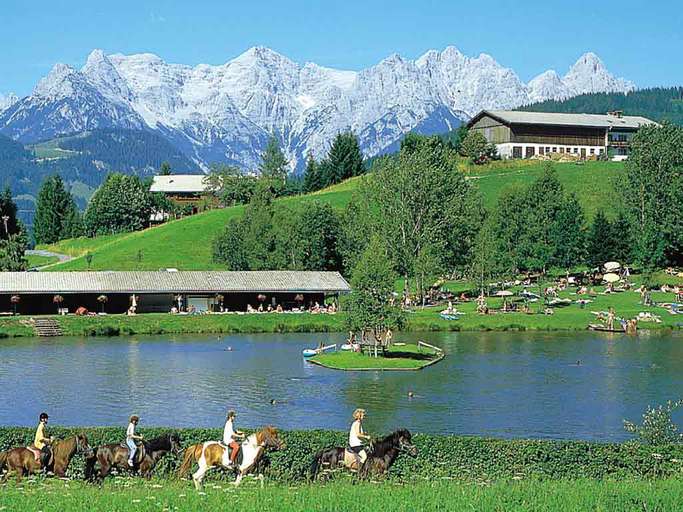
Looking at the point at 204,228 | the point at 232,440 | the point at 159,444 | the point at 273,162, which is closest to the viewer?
the point at 232,440

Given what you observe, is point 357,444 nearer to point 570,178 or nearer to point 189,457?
point 189,457

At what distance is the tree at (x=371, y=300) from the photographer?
183 feet

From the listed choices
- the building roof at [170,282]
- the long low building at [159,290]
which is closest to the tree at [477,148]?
the building roof at [170,282]

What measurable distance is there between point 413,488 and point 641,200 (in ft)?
276

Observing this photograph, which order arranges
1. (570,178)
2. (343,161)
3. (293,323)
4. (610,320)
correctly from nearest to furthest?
(610,320)
(293,323)
(570,178)
(343,161)

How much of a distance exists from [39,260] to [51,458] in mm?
105554

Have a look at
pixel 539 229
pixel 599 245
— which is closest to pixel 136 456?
pixel 539 229

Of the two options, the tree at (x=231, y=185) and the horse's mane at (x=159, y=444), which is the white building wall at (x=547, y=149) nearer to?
the tree at (x=231, y=185)

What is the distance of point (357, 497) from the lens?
19.8 m

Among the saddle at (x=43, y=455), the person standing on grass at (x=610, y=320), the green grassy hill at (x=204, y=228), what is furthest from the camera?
the green grassy hill at (x=204, y=228)

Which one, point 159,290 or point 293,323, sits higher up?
point 159,290

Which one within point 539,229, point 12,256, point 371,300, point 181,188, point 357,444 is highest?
point 181,188

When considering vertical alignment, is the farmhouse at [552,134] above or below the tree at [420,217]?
above

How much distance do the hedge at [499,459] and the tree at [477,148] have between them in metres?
117
